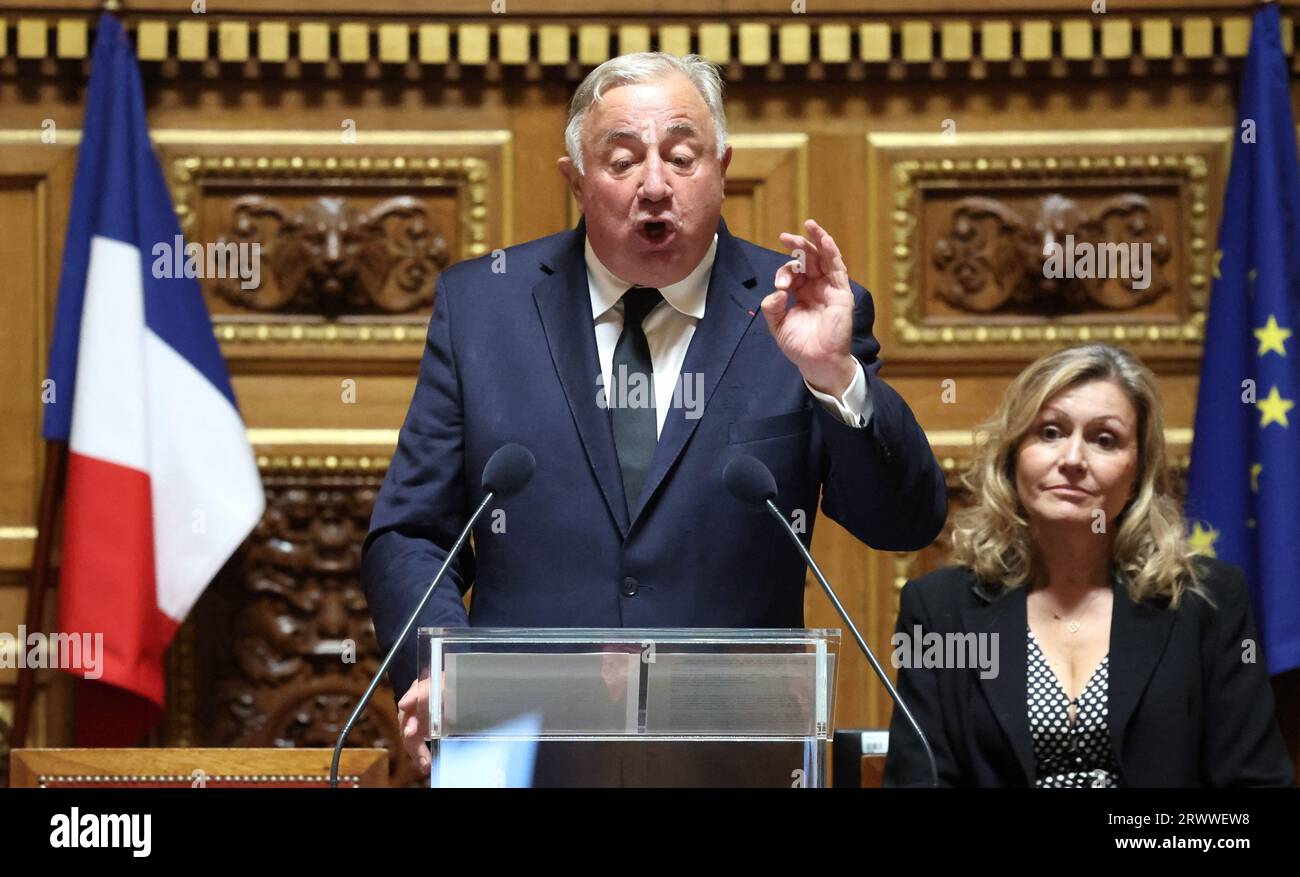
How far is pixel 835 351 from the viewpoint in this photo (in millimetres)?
2229

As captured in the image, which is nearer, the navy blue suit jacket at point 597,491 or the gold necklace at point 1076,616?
the navy blue suit jacket at point 597,491

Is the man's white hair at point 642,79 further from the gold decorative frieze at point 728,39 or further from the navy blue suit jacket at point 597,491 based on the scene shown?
the gold decorative frieze at point 728,39

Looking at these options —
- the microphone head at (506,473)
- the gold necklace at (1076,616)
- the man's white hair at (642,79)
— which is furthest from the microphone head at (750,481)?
the gold necklace at (1076,616)

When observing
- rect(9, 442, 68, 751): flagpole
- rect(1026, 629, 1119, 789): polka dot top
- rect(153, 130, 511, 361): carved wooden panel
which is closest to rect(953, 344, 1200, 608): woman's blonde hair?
rect(1026, 629, 1119, 789): polka dot top

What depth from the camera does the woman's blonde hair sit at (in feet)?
9.73

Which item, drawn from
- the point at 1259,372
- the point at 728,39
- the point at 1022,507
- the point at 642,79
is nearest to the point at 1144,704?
the point at 1022,507

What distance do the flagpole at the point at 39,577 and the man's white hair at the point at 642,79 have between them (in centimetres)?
197

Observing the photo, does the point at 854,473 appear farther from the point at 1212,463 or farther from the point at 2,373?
the point at 2,373

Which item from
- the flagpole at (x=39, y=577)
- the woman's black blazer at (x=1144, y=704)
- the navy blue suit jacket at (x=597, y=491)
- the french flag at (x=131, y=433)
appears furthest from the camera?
the flagpole at (x=39, y=577)

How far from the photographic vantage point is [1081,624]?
293cm

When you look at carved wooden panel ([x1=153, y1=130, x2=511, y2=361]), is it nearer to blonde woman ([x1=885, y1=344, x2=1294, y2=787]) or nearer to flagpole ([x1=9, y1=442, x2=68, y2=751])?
flagpole ([x1=9, y1=442, x2=68, y2=751])

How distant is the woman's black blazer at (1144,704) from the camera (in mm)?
2748

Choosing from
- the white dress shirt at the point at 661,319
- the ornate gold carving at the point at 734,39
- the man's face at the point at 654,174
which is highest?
the ornate gold carving at the point at 734,39
